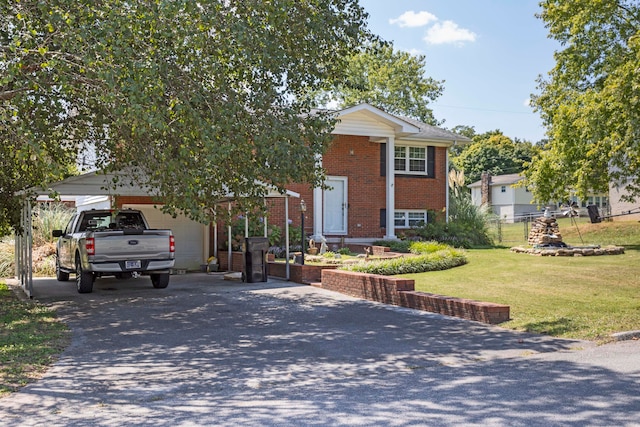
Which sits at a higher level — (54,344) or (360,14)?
(360,14)

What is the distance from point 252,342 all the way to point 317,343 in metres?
0.93

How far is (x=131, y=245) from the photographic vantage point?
15.0 metres

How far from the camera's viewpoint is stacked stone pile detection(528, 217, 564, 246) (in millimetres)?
21188

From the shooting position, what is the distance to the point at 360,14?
37.0 ft

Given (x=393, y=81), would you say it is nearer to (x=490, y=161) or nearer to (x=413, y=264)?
(x=490, y=161)

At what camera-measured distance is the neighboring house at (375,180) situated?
24562 mm

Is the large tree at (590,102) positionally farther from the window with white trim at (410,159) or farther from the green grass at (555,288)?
the window with white trim at (410,159)

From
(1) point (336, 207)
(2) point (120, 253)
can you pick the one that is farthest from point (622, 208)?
(2) point (120, 253)

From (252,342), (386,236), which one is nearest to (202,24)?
(252,342)

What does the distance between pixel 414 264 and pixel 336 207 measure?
8582mm

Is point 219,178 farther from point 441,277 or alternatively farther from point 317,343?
point 441,277

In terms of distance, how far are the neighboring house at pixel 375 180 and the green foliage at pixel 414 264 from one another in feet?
20.8

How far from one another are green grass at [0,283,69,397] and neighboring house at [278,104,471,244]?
1238 cm

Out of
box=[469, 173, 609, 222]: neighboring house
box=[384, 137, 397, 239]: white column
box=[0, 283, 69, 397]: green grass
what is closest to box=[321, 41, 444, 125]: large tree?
box=[469, 173, 609, 222]: neighboring house
